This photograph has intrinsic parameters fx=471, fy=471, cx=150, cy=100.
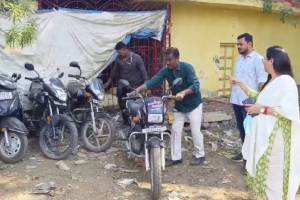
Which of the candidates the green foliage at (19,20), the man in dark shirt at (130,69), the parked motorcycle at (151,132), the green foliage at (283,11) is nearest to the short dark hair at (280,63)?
the parked motorcycle at (151,132)

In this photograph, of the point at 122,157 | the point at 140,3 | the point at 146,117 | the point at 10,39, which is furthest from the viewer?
the point at 140,3

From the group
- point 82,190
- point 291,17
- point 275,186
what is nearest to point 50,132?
point 82,190

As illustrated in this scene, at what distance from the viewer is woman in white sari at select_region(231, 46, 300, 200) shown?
4.15m

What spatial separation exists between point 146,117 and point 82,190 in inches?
44.0

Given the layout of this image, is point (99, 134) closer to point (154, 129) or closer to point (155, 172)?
point (154, 129)

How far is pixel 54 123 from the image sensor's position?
20.8 feet

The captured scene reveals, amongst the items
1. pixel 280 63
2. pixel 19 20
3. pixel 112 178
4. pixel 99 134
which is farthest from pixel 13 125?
pixel 280 63

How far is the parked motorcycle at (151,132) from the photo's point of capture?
510 centimetres

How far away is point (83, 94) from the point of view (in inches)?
271

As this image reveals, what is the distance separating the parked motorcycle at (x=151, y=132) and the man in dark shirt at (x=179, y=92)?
0.42 metres

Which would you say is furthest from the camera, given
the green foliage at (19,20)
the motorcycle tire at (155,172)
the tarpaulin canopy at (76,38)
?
the tarpaulin canopy at (76,38)

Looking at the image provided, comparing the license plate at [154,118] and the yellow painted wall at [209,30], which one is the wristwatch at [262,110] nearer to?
the license plate at [154,118]

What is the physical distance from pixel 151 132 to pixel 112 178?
2.94ft

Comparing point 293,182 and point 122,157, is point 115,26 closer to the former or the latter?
point 122,157
